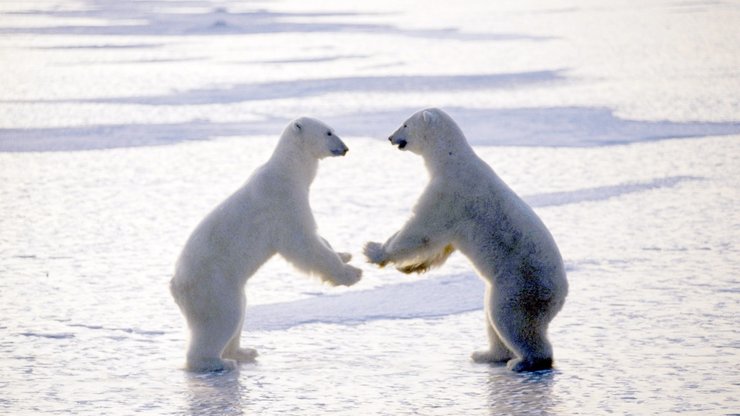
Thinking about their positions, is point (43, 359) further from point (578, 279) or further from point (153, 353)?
point (578, 279)

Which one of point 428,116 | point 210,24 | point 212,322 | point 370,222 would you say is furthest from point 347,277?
point 210,24

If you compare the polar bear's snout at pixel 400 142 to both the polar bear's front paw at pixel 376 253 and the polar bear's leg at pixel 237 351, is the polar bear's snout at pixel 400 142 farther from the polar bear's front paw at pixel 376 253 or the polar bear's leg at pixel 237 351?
the polar bear's leg at pixel 237 351

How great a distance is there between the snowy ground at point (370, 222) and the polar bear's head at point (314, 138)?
74 cm

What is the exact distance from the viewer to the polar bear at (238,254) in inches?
155

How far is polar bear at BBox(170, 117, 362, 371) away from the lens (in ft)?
12.9

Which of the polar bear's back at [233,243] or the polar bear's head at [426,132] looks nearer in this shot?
the polar bear's back at [233,243]

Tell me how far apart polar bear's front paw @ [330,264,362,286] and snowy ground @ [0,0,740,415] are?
1.01ft

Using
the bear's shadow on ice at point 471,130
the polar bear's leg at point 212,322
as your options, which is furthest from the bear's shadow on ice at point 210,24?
the polar bear's leg at point 212,322

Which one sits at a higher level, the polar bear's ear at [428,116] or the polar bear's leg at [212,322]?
the polar bear's ear at [428,116]

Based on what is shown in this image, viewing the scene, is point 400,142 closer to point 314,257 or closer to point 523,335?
point 314,257

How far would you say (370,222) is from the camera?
656 cm

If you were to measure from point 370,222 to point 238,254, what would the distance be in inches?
104

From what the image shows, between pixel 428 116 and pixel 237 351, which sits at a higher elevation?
pixel 428 116

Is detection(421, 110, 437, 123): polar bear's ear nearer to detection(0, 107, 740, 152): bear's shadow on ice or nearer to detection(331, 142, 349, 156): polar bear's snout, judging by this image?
detection(331, 142, 349, 156): polar bear's snout
